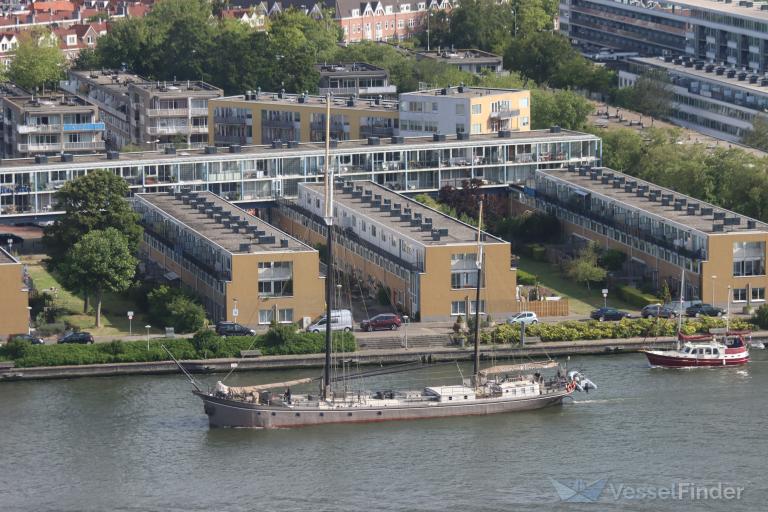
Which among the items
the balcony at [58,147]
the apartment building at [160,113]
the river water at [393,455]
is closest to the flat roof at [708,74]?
the apartment building at [160,113]

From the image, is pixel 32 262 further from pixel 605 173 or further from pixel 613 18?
pixel 613 18

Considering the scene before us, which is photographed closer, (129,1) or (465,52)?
(465,52)

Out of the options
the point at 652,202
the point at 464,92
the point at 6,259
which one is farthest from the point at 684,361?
the point at 464,92

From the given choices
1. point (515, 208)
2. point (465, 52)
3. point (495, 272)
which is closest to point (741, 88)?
point (465, 52)

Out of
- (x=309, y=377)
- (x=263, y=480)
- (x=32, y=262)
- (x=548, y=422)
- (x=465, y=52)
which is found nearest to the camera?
(x=263, y=480)

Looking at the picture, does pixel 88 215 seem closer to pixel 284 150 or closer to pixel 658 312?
pixel 284 150

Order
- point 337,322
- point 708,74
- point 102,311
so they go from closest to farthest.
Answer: point 337,322 → point 102,311 → point 708,74
